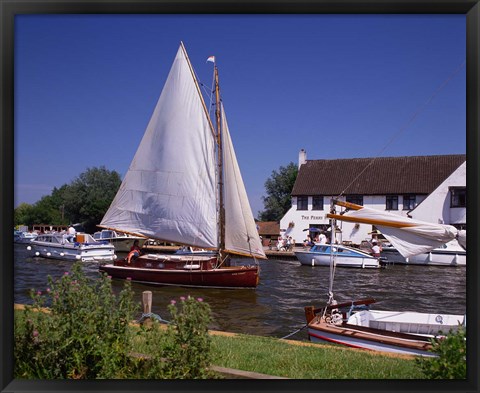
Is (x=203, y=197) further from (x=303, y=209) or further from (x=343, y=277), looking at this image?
(x=303, y=209)

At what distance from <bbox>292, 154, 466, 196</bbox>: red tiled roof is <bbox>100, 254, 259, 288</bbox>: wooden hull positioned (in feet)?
39.8

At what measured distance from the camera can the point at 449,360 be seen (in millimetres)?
5176

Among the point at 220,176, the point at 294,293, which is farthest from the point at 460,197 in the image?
the point at 220,176

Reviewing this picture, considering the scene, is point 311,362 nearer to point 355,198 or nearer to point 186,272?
point 186,272

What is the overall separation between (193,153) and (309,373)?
13.4m

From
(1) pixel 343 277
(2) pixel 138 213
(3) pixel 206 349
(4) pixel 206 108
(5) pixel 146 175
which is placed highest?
(4) pixel 206 108

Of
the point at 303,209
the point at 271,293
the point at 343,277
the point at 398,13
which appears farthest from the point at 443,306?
the point at 303,209

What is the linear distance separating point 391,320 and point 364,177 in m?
22.7

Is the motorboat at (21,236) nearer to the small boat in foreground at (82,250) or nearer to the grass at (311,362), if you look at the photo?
the grass at (311,362)

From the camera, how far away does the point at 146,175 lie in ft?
61.8

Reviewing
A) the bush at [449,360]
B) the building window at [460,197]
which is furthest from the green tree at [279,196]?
the bush at [449,360]

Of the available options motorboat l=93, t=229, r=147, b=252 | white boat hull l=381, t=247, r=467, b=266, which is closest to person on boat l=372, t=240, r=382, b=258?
white boat hull l=381, t=247, r=467, b=266

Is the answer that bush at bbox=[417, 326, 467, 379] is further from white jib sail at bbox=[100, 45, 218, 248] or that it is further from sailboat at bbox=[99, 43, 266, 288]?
white jib sail at bbox=[100, 45, 218, 248]

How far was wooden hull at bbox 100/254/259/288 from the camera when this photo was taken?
19.7 metres
